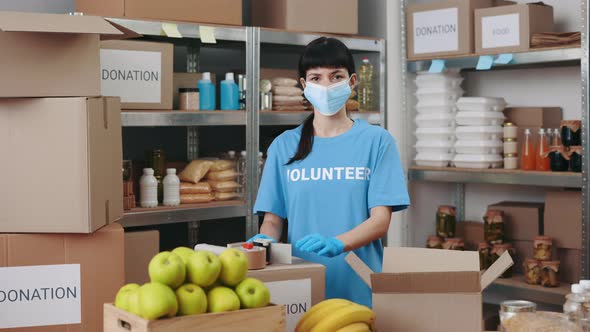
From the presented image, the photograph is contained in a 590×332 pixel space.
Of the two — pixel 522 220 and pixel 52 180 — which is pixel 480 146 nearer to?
pixel 522 220

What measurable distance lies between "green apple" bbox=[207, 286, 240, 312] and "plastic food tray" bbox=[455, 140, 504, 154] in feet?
9.22

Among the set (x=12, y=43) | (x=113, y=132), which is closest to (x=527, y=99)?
(x=113, y=132)

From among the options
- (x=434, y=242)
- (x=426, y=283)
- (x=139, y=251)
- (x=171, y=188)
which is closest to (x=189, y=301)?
(x=426, y=283)

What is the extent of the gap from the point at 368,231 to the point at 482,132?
6.21ft

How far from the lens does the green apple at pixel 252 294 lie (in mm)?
1482

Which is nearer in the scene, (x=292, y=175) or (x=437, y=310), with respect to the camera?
(x=437, y=310)

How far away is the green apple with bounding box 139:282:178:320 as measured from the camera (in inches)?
53.4

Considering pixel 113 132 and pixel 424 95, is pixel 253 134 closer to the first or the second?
pixel 424 95

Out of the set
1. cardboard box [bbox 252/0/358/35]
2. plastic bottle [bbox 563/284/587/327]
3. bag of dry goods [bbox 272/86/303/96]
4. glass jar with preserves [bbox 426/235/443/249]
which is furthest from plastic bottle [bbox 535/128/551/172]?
plastic bottle [bbox 563/284/587/327]

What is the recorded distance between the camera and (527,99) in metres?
4.28

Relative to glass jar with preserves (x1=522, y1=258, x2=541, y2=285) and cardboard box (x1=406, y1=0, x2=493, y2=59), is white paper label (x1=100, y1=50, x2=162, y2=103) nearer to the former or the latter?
cardboard box (x1=406, y1=0, x2=493, y2=59)

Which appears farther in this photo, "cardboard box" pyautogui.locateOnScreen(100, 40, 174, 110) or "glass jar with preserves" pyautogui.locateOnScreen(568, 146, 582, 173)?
"glass jar with preserves" pyautogui.locateOnScreen(568, 146, 582, 173)

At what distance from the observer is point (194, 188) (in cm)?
376

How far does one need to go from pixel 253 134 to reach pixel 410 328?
7.38 feet
